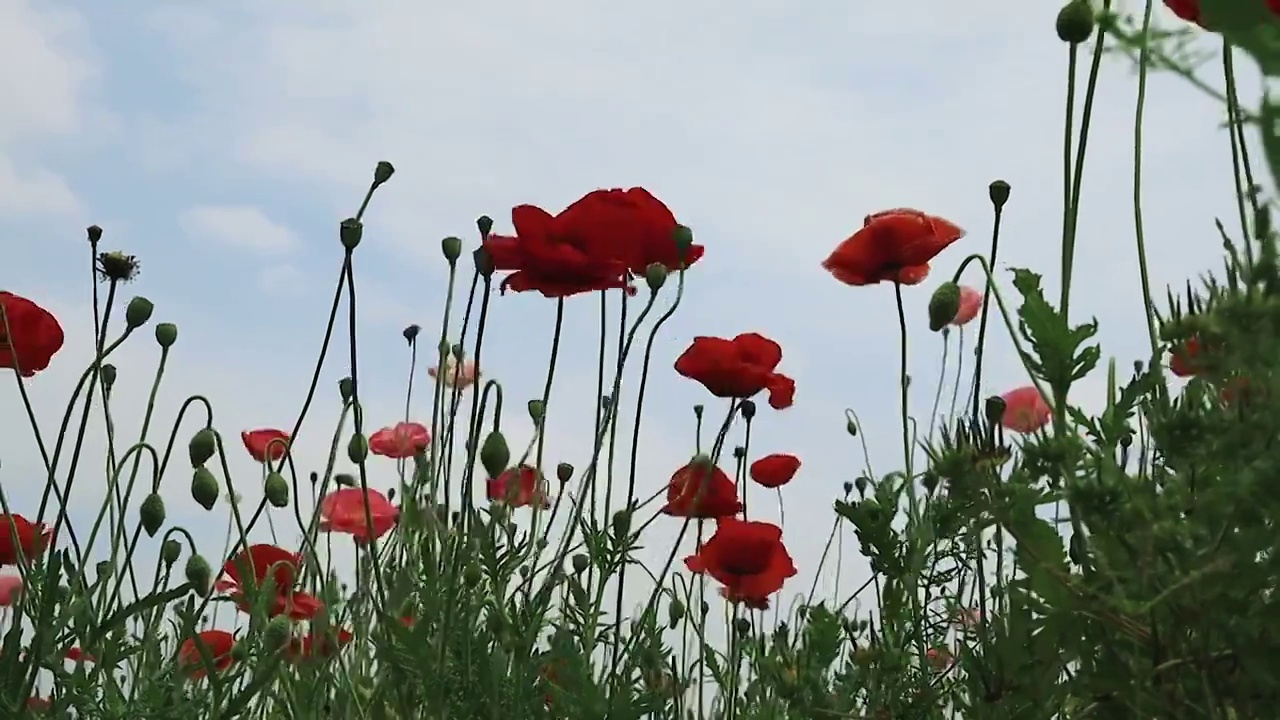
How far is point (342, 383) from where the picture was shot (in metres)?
2.28

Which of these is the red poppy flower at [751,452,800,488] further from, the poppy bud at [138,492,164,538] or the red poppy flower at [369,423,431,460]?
the poppy bud at [138,492,164,538]

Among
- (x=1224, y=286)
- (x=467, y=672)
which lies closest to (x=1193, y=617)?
(x=1224, y=286)

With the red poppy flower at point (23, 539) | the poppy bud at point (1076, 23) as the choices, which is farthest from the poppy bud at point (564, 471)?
the poppy bud at point (1076, 23)

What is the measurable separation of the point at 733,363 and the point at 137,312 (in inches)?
32.0

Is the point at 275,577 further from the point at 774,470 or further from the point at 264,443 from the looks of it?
the point at 774,470

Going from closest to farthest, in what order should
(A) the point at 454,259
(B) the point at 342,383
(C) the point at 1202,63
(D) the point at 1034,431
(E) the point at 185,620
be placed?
(C) the point at 1202,63 < (D) the point at 1034,431 < (E) the point at 185,620 < (A) the point at 454,259 < (B) the point at 342,383

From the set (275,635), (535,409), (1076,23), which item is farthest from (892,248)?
(275,635)

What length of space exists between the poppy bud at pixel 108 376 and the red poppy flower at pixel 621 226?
85cm

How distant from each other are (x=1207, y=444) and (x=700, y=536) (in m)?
1.73

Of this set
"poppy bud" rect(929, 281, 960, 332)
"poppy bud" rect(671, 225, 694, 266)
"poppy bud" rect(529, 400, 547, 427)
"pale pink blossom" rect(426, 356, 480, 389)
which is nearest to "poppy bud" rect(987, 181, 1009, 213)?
"poppy bud" rect(929, 281, 960, 332)

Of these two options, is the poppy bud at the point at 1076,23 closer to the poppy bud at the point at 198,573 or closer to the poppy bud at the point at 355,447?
the poppy bud at the point at 355,447

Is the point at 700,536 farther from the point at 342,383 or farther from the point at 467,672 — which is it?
the point at 467,672

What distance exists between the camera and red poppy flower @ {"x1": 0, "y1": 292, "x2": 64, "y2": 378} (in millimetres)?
1912

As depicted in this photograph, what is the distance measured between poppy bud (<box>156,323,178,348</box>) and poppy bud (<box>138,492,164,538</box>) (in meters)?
0.23
